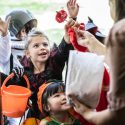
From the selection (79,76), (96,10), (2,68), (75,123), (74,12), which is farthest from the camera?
(96,10)

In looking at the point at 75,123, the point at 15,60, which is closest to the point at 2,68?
the point at 15,60

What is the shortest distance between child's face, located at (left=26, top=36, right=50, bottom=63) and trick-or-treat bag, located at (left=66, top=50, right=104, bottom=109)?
61 centimetres

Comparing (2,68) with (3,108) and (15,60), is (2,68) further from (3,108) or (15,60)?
(3,108)

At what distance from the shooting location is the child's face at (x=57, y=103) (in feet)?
5.69

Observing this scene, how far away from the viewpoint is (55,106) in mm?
1749

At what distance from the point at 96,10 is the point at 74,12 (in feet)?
1.58

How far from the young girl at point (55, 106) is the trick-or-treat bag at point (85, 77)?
0.45 meters

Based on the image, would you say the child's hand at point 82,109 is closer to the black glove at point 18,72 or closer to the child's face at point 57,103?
the child's face at point 57,103

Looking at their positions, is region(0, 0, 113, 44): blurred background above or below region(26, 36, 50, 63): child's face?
above

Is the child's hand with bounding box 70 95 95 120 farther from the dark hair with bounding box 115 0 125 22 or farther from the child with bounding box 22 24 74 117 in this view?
the child with bounding box 22 24 74 117

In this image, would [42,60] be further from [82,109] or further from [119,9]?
[119,9]

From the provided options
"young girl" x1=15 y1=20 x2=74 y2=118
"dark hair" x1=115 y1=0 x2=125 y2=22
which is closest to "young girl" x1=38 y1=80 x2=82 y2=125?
"young girl" x1=15 y1=20 x2=74 y2=118

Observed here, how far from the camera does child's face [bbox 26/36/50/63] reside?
1952 mm

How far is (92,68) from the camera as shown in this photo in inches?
53.1
